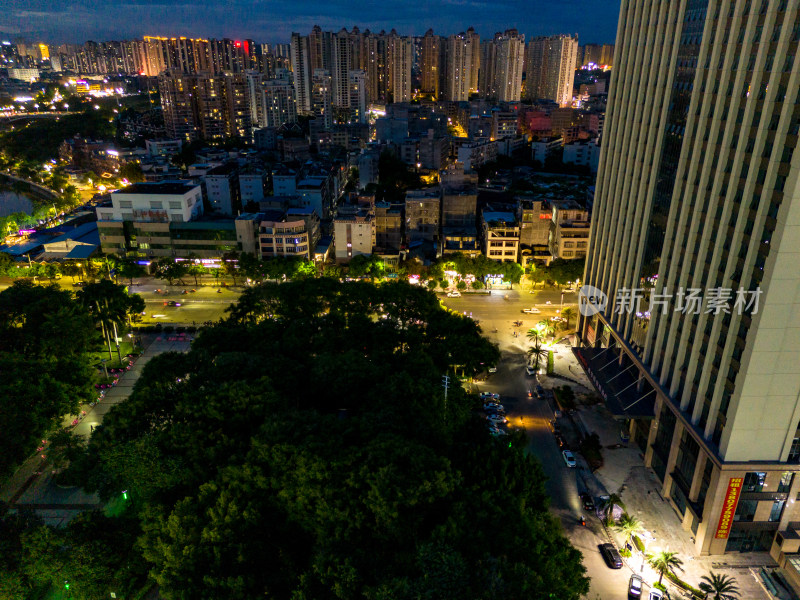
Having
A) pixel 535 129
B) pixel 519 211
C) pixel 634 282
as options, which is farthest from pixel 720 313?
pixel 535 129

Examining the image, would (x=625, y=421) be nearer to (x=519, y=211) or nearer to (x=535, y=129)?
(x=519, y=211)

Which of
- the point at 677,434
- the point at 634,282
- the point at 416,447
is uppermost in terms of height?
the point at 634,282

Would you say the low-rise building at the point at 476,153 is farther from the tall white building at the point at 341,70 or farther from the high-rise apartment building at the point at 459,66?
the high-rise apartment building at the point at 459,66

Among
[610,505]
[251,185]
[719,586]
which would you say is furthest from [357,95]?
[719,586]

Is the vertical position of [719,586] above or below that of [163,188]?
below

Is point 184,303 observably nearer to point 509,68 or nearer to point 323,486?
point 323,486

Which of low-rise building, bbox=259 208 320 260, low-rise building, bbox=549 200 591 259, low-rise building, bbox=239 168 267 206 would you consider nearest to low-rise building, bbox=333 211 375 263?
low-rise building, bbox=259 208 320 260
